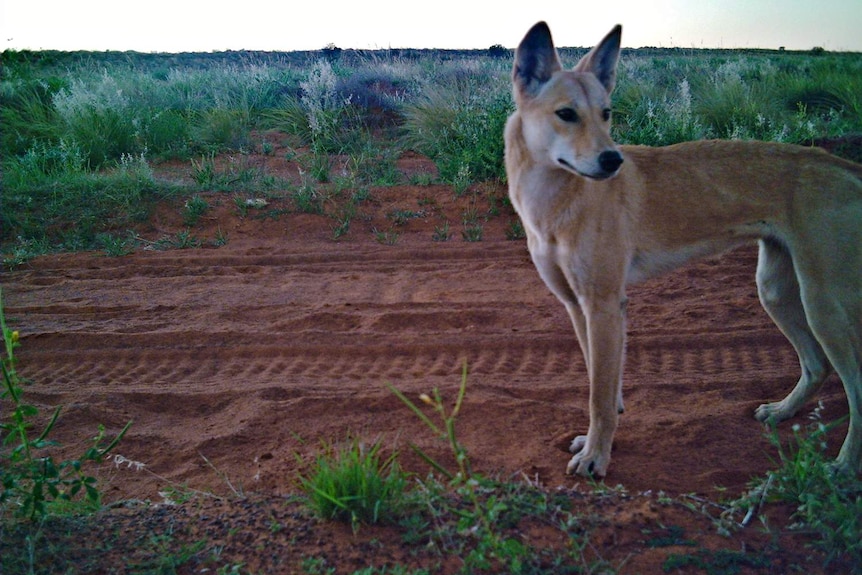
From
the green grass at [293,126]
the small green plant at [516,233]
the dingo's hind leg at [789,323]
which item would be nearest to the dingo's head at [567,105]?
the dingo's hind leg at [789,323]

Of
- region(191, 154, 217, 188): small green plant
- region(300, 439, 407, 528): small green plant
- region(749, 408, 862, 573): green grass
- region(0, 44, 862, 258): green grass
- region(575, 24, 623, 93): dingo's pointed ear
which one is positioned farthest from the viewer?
region(191, 154, 217, 188): small green plant

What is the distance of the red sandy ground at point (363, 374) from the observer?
3051 mm

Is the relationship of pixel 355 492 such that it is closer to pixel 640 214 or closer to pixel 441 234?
pixel 640 214

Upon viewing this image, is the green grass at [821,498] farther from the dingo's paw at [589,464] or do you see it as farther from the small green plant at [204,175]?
the small green plant at [204,175]

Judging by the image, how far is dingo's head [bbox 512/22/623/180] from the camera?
3.42 meters

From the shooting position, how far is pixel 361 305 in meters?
6.22

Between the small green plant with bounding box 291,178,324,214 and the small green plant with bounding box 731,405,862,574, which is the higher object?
the small green plant with bounding box 291,178,324,214

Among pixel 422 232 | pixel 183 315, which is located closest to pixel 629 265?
pixel 183 315

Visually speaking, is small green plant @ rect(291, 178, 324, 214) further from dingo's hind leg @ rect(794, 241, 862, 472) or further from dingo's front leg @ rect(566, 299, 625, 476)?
dingo's hind leg @ rect(794, 241, 862, 472)

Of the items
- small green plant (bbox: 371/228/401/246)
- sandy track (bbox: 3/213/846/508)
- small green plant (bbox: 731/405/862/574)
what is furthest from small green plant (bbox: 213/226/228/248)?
small green plant (bbox: 731/405/862/574)

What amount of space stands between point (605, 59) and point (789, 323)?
6.21 ft

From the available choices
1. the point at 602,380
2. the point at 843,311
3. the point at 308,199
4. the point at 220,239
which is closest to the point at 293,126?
the point at 308,199

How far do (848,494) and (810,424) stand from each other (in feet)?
3.42

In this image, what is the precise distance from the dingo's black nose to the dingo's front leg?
2.23ft
